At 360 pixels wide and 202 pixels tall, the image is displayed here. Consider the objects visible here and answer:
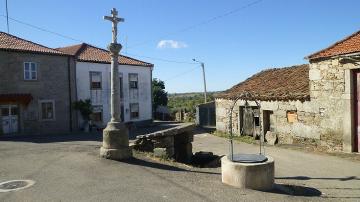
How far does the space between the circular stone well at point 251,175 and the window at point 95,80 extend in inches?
852

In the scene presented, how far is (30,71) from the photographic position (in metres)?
24.1

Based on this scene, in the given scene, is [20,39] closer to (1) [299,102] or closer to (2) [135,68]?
(2) [135,68]

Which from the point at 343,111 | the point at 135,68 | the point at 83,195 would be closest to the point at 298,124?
the point at 343,111

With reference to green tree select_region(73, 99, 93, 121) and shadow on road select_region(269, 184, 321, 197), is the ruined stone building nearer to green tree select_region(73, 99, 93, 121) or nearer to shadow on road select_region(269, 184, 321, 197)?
shadow on road select_region(269, 184, 321, 197)

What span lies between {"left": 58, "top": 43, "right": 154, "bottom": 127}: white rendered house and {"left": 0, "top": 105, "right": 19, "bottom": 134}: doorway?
511 cm

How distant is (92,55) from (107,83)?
2.48m

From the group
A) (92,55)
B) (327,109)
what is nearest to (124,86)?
(92,55)

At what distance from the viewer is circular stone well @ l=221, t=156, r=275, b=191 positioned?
864 cm

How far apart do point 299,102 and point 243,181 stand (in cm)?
1022

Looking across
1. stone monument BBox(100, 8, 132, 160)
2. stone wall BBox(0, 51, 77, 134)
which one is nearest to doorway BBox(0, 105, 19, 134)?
stone wall BBox(0, 51, 77, 134)

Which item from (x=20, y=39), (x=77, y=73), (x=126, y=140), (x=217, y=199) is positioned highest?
(x=20, y=39)

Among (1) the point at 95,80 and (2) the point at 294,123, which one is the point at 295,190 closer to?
(2) the point at 294,123

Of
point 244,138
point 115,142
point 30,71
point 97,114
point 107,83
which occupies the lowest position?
point 244,138

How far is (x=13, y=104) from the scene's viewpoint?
23266 millimetres
